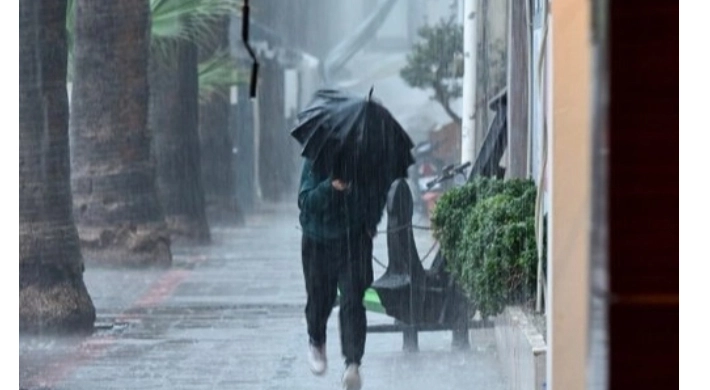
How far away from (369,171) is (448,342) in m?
0.81

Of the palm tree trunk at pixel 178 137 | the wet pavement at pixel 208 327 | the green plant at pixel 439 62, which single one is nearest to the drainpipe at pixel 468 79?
the green plant at pixel 439 62

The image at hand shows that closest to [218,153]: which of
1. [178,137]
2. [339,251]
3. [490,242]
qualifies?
[178,137]

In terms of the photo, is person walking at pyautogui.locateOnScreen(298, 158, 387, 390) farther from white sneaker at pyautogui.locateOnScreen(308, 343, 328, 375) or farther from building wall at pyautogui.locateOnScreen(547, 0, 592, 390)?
building wall at pyautogui.locateOnScreen(547, 0, 592, 390)

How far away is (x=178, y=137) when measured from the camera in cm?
592

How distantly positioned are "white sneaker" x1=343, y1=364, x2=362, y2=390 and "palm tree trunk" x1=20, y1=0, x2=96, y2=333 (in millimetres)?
1043

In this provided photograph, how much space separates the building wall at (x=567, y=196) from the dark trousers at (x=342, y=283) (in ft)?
3.18

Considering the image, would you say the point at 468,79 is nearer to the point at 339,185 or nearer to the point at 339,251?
the point at 339,185

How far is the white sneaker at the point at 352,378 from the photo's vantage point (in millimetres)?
6008

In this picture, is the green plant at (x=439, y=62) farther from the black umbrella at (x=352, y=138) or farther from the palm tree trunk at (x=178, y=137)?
the palm tree trunk at (x=178, y=137)

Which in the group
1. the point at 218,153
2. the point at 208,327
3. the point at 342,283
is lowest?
the point at 208,327

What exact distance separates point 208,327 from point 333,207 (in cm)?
72

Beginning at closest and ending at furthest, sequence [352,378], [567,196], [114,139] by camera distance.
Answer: [567,196] → [352,378] → [114,139]

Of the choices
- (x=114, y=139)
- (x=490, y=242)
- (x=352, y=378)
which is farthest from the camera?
(x=490, y=242)
